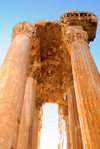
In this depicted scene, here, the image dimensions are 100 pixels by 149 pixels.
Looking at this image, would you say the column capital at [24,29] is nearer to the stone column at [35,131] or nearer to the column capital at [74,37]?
the column capital at [74,37]

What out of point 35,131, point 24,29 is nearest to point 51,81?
point 35,131

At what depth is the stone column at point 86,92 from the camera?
4.31 meters

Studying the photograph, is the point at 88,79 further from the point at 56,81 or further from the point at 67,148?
the point at 56,81

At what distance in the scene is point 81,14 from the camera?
11.3 m

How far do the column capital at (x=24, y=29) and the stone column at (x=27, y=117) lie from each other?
10.3 ft

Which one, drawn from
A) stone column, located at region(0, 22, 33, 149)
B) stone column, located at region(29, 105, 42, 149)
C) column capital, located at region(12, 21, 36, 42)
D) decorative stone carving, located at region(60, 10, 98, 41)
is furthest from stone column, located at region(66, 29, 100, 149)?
stone column, located at region(29, 105, 42, 149)

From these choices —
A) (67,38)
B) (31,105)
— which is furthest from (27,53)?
(31,105)

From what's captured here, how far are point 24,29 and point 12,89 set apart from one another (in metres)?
4.99

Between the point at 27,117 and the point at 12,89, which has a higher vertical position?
the point at 27,117

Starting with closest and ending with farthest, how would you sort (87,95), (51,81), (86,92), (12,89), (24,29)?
(12,89) < (87,95) < (86,92) < (24,29) < (51,81)

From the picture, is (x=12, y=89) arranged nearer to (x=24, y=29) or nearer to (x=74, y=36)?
(x=24, y=29)

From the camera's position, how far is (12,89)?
5.13 m

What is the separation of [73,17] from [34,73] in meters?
5.10

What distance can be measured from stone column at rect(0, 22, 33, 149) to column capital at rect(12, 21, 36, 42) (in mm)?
468
